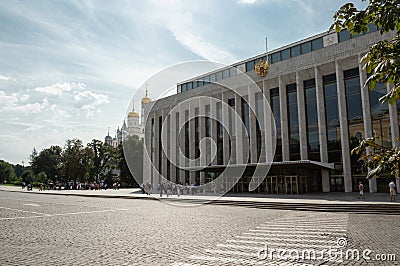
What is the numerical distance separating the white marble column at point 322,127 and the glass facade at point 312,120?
959 millimetres

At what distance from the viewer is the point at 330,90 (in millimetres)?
36750

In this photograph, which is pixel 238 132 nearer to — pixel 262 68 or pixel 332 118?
pixel 262 68

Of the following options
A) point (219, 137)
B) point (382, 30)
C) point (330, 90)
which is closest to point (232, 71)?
point (219, 137)

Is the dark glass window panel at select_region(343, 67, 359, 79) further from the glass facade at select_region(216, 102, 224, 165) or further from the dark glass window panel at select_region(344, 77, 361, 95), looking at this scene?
the glass facade at select_region(216, 102, 224, 165)

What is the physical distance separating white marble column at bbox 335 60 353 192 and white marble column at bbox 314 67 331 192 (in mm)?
1990

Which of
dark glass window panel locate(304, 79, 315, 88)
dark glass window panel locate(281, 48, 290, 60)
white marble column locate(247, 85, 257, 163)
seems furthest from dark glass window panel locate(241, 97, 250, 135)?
dark glass window panel locate(304, 79, 315, 88)

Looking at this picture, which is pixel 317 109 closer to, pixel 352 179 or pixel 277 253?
pixel 352 179

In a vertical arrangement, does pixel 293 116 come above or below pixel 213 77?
below

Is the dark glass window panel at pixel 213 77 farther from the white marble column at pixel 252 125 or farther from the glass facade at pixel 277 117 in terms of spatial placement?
the glass facade at pixel 277 117

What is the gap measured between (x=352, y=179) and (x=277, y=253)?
96.7ft

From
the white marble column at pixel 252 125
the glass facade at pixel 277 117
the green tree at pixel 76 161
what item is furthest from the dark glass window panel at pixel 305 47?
the green tree at pixel 76 161

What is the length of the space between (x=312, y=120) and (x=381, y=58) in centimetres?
3661

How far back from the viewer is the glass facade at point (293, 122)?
125 ft

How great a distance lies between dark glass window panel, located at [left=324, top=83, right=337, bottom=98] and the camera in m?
36.4
